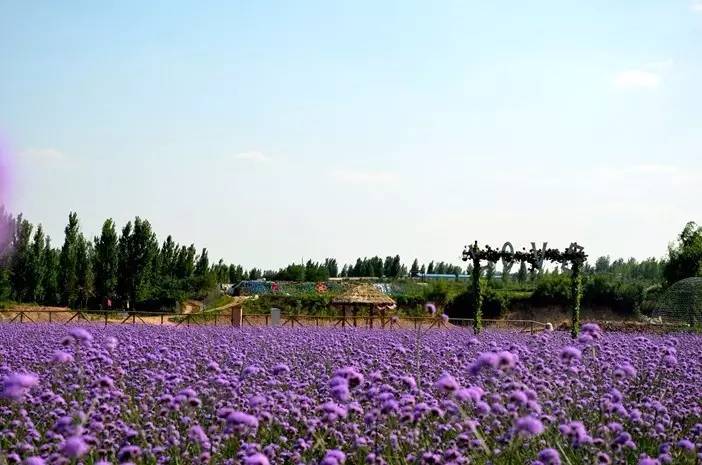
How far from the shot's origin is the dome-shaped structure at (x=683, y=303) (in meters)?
30.5

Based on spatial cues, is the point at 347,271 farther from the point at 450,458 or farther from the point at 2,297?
the point at 450,458

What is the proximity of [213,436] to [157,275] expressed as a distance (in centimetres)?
4930

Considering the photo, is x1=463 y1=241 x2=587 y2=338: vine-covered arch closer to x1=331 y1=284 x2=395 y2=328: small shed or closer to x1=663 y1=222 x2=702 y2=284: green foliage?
x1=331 y1=284 x2=395 y2=328: small shed

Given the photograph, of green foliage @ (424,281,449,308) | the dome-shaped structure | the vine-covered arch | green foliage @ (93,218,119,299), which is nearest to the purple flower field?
the vine-covered arch

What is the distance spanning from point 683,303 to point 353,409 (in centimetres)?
2819

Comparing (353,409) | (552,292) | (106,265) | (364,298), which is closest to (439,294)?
(552,292)

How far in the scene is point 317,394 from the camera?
8.13 m

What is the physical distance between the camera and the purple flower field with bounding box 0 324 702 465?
4.77 metres

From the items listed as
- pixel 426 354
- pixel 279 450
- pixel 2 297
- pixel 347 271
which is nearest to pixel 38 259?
pixel 2 297

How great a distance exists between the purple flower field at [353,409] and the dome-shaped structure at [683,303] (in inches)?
813

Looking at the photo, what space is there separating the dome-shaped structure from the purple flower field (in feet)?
67.7

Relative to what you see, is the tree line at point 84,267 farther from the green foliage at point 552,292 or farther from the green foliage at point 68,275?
the green foliage at point 552,292

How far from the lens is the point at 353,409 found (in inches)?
225

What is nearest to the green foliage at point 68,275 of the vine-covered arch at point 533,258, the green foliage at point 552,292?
the green foliage at point 552,292
